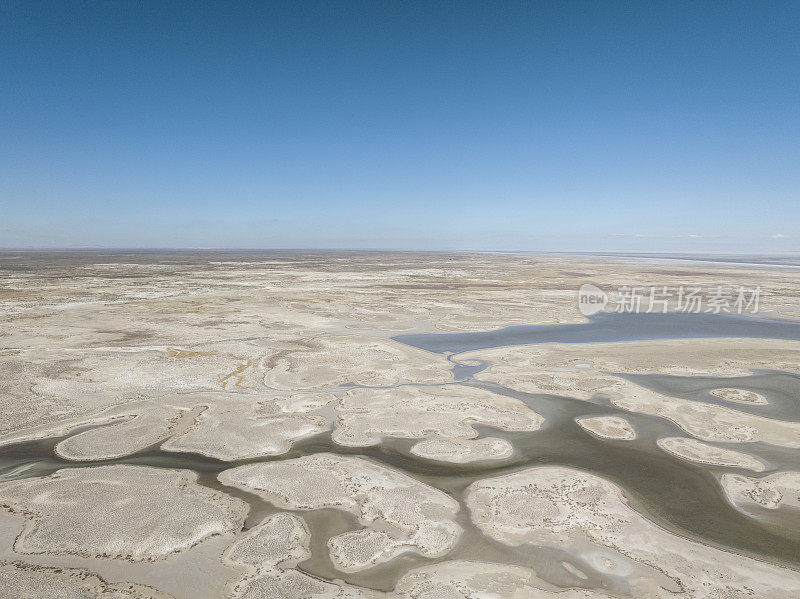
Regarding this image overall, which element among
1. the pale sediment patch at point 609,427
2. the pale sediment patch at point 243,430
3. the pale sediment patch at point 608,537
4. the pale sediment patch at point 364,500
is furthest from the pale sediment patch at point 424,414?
the pale sediment patch at point 608,537

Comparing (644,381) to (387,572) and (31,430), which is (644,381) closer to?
(387,572)

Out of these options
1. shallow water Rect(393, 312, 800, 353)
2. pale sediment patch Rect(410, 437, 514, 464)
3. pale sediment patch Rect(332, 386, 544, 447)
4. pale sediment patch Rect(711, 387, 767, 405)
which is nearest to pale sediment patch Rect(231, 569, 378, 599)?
pale sediment patch Rect(410, 437, 514, 464)

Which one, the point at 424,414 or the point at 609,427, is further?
the point at 424,414

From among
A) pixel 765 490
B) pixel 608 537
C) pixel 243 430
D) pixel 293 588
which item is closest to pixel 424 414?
pixel 243 430

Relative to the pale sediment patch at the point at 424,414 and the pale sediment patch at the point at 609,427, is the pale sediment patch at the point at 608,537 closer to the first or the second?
the pale sediment patch at the point at 609,427

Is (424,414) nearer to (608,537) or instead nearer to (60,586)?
(608,537)

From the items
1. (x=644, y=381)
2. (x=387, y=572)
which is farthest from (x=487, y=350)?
(x=387, y=572)
